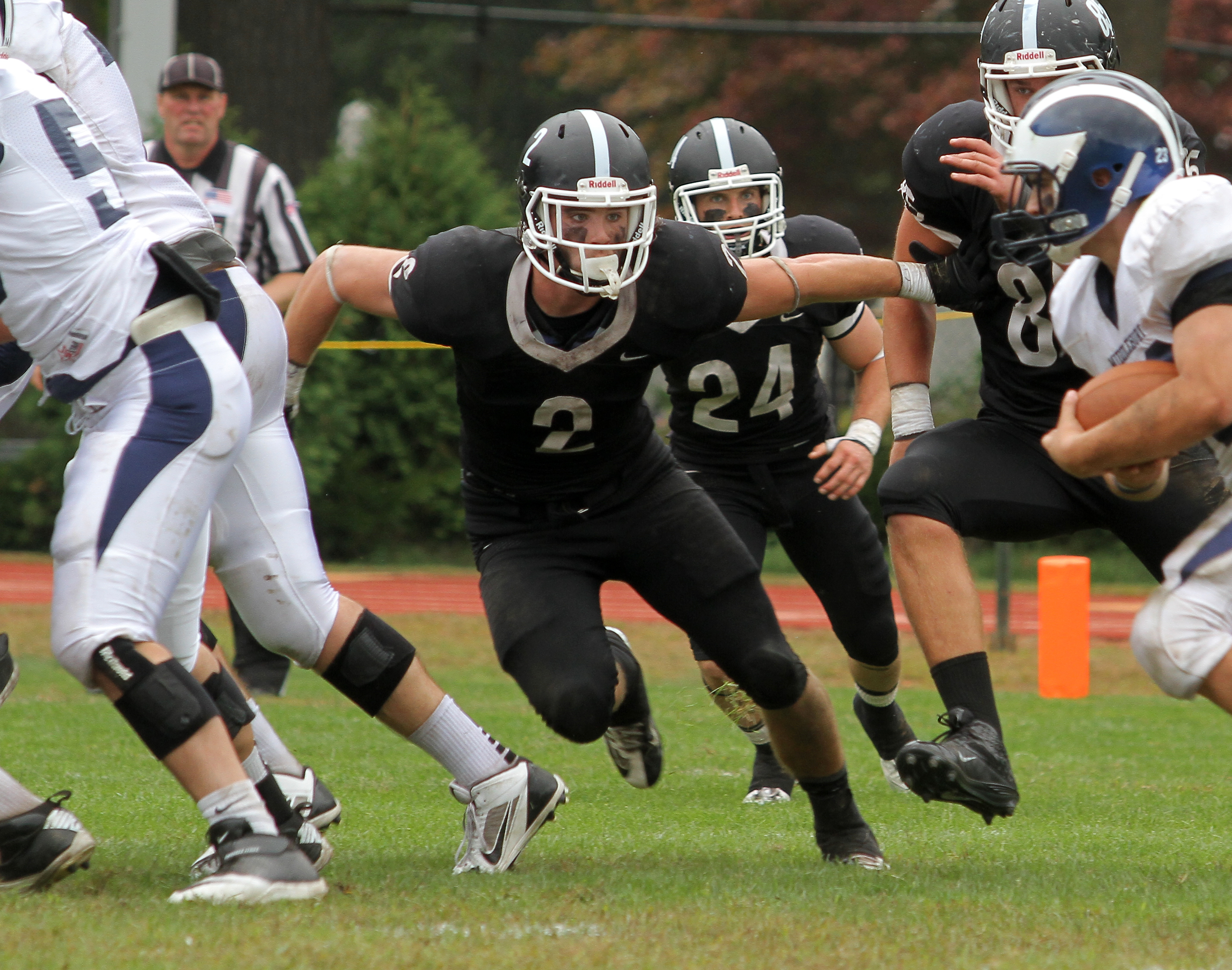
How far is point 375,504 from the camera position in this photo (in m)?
12.4

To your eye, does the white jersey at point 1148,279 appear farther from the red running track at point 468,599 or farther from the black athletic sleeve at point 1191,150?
the red running track at point 468,599

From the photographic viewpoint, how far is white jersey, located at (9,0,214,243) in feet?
11.2

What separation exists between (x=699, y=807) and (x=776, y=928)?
184cm

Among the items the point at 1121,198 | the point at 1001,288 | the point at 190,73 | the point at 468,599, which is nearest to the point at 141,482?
the point at 1121,198

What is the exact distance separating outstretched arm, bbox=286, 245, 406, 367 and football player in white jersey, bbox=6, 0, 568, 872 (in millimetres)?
196

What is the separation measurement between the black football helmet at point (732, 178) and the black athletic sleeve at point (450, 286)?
47.4 inches

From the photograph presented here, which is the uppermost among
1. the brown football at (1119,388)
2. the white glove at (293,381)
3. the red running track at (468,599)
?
the brown football at (1119,388)

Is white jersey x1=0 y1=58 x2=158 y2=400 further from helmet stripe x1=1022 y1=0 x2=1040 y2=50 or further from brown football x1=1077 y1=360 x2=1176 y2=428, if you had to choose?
helmet stripe x1=1022 y1=0 x2=1040 y2=50

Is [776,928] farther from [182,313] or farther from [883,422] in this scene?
[883,422]

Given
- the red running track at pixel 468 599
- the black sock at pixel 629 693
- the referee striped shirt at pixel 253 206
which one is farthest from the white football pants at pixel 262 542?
the red running track at pixel 468 599

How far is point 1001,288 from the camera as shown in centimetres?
399

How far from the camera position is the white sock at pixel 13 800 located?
3258mm

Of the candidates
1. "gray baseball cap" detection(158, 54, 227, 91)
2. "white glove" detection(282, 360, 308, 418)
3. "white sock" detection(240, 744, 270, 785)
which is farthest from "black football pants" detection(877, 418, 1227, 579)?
"gray baseball cap" detection(158, 54, 227, 91)

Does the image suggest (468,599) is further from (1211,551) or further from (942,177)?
(1211,551)
